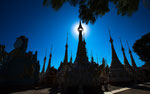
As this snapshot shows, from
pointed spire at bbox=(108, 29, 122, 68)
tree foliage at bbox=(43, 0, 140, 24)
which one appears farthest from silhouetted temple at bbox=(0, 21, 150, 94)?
tree foliage at bbox=(43, 0, 140, 24)

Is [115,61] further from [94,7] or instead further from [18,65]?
[18,65]

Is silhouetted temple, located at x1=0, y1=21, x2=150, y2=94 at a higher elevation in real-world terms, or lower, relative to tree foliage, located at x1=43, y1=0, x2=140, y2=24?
lower

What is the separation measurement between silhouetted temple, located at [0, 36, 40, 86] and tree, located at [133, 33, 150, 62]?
30814 millimetres

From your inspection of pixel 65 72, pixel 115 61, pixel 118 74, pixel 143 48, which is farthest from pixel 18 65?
pixel 143 48

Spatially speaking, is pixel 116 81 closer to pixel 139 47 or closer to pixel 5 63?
pixel 139 47

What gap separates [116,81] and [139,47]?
15390 mm

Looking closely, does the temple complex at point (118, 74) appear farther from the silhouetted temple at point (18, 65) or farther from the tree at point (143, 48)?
the silhouetted temple at point (18, 65)

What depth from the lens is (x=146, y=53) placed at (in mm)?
19609

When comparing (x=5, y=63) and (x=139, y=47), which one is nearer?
(x=5, y=63)

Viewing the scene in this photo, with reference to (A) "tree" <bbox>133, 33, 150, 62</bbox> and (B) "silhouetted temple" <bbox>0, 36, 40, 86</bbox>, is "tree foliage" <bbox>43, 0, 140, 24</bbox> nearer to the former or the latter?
(B) "silhouetted temple" <bbox>0, 36, 40, 86</bbox>

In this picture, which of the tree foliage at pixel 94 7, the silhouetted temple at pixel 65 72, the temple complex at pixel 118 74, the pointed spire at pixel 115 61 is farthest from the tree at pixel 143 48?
the tree foliage at pixel 94 7

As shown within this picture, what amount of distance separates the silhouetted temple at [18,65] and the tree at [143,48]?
3081 centimetres

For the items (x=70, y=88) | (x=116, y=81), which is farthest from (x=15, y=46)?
(x=116, y=81)

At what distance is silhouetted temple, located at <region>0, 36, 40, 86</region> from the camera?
1134 cm
